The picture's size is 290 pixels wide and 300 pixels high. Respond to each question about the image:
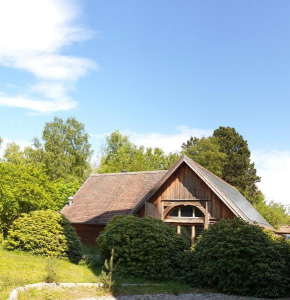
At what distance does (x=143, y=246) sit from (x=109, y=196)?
45.4ft

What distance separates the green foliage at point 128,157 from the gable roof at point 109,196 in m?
19.1

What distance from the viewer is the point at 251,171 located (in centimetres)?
5875

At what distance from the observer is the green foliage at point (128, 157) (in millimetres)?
53906

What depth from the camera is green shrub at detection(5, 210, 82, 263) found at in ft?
59.4

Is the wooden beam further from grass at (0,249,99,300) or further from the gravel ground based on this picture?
the gravel ground

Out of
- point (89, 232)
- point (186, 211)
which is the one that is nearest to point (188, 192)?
point (186, 211)

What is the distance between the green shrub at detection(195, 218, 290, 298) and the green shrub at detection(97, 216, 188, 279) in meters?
1.46

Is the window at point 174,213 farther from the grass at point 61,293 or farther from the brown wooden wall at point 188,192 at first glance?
the grass at point 61,293

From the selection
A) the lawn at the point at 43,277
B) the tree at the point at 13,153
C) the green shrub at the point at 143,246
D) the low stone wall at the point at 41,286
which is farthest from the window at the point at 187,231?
the tree at the point at 13,153

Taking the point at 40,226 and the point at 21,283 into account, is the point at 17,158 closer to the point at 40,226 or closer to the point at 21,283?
the point at 40,226

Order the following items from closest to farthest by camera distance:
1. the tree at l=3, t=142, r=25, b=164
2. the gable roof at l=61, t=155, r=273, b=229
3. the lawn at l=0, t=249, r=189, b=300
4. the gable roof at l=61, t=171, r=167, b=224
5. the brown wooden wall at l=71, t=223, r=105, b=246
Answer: the lawn at l=0, t=249, r=189, b=300
the gable roof at l=61, t=155, r=273, b=229
the brown wooden wall at l=71, t=223, r=105, b=246
the gable roof at l=61, t=171, r=167, b=224
the tree at l=3, t=142, r=25, b=164

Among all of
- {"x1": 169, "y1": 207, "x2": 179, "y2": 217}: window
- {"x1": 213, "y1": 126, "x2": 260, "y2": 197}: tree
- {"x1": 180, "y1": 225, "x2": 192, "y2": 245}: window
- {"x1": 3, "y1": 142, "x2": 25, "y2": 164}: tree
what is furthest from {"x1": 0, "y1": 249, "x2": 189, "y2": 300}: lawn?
{"x1": 3, "y1": 142, "x2": 25, "y2": 164}: tree

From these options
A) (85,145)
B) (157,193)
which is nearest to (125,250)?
(157,193)

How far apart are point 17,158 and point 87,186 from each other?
30186mm
